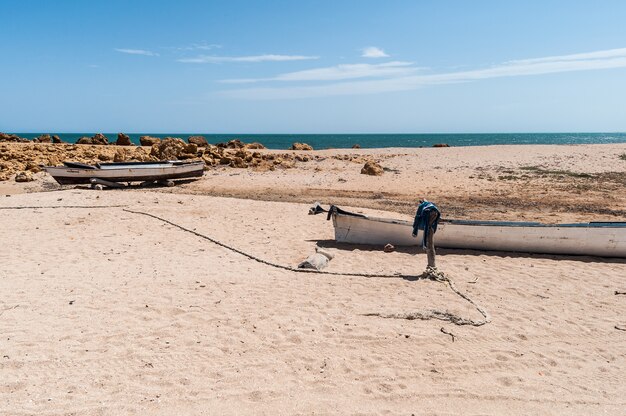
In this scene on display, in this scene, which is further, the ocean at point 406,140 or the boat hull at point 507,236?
the ocean at point 406,140

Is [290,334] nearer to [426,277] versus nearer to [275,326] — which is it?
[275,326]

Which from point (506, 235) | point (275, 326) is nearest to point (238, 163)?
point (506, 235)

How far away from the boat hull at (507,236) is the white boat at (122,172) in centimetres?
1107

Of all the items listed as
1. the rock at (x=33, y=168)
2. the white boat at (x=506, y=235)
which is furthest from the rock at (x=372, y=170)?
the rock at (x=33, y=168)

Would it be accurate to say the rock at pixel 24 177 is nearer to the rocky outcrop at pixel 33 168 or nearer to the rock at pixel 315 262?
the rocky outcrop at pixel 33 168

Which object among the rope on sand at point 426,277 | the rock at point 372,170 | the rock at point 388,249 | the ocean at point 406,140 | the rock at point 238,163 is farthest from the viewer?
the ocean at point 406,140

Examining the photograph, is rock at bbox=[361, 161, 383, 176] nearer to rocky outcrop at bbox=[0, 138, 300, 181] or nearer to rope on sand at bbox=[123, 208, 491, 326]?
rocky outcrop at bbox=[0, 138, 300, 181]

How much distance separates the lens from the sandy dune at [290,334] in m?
4.63

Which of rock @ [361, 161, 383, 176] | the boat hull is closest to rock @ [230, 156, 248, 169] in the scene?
rock @ [361, 161, 383, 176]

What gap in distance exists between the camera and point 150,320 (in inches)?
245

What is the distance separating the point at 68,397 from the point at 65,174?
601 inches

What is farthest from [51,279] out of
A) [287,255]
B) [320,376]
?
[320,376]

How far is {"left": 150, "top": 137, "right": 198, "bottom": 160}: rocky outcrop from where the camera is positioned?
25.8 metres

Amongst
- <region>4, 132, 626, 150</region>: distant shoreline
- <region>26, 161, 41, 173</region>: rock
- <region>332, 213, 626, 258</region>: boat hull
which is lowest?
<region>332, 213, 626, 258</region>: boat hull
